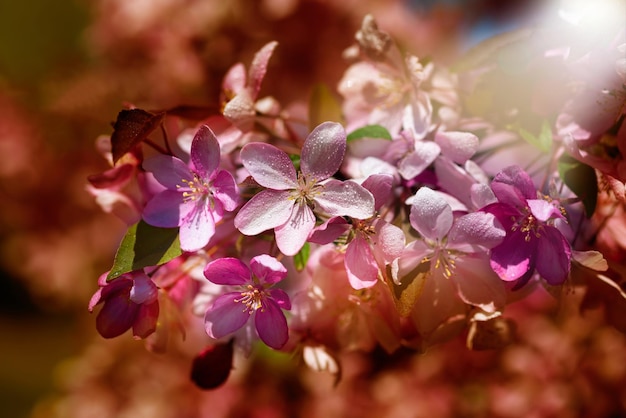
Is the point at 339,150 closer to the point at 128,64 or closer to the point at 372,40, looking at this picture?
the point at 372,40

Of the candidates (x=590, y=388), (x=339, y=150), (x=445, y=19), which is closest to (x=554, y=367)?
(x=590, y=388)

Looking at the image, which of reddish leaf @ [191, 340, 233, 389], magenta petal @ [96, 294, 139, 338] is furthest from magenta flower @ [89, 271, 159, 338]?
reddish leaf @ [191, 340, 233, 389]

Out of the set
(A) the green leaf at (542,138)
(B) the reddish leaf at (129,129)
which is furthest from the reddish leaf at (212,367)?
(A) the green leaf at (542,138)

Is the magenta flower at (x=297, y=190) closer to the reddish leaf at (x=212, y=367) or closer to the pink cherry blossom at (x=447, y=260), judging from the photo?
the pink cherry blossom at (x=447, y=260)

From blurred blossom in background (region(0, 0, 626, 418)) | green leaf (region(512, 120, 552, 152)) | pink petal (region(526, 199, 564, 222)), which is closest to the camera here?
pink petal (region(526, 199, 564, 222))

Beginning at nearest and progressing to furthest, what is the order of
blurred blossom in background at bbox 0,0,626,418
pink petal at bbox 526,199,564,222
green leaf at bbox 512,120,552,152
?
pink petal at bbox 526,199,564,222 < green leaf at bbox 512,120,552,152 < blurred blossom in background at bbox 0,0,626,418

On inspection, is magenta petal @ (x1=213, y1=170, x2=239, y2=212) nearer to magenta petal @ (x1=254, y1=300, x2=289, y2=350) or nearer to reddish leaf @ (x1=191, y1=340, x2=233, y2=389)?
magenta petal @ (x1=254, y1=300, x2=289, y2=350)

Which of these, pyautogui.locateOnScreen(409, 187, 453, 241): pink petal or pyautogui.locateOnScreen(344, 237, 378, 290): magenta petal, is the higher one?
pyautogui.locateOnScreen(409, 187, 453, 241): pink petal
